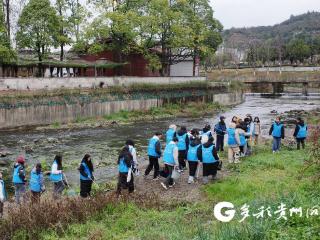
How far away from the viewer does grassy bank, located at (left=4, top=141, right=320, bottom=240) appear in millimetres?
8734

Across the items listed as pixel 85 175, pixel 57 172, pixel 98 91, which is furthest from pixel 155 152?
pixel 98 91

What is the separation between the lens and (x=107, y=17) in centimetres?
4725

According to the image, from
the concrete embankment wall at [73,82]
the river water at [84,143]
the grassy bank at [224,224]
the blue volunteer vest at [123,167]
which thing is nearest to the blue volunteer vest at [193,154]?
the grassy bank at [224,224]

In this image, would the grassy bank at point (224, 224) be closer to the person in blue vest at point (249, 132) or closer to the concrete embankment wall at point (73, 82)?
the person in blue vest at point (249, 132)

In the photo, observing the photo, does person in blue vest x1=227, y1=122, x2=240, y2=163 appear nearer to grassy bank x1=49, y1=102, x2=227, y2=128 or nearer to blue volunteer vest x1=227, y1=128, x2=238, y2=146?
blue volunteer vest x1=227, y1=128, x2=238, y2=146

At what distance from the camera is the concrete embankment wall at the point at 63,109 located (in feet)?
117

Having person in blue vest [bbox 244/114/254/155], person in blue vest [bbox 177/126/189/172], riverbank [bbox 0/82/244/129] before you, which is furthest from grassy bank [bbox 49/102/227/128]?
person in blue vest [bbox 177/126/189/172]

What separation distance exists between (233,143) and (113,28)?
3228 centimetres

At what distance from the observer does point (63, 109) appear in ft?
127

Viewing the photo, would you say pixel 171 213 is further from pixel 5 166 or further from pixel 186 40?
pixel 186 40

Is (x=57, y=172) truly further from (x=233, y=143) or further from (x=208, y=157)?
(x=233, y=143)

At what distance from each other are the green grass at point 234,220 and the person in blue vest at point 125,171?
1889 millimetres

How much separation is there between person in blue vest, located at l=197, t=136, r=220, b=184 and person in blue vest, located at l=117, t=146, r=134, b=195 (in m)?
2.63

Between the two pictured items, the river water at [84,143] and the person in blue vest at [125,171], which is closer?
the person in blue vest at [125,171]
